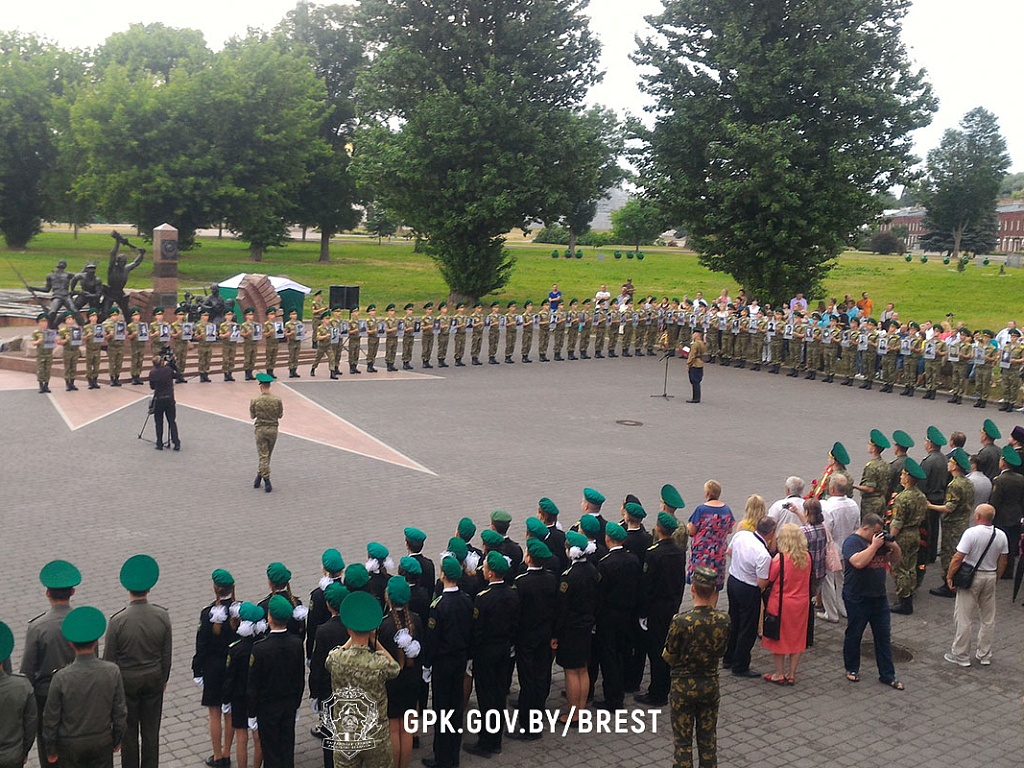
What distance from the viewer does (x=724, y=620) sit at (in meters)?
6.78

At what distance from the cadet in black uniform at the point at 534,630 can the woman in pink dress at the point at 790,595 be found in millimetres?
2158

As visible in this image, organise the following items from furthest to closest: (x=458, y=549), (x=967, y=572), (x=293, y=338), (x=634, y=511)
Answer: (x=293, y=338) < (x=967, y=572) < (x=634, y=511) < (x=458, y=549)

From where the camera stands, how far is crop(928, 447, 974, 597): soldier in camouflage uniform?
11188 millimetres

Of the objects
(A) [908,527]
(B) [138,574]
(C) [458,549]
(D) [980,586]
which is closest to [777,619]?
(D) [980,586]

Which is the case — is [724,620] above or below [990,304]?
below

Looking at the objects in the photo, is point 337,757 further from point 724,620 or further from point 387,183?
point 387,183

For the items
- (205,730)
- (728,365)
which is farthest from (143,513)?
(728,365)

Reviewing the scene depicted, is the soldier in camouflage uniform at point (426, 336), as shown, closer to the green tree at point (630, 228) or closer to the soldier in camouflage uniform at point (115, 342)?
the soldier in camouflage uniform at point (115, 342)

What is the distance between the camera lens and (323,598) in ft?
24.6

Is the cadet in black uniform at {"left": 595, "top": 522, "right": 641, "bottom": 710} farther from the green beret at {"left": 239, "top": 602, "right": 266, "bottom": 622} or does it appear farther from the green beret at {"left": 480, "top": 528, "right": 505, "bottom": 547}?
the green beret at {"left": 239, "top": 602, "right": 266, "bottom": 622}

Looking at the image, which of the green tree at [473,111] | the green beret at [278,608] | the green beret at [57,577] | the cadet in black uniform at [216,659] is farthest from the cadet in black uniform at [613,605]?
the green tree at [473,111]

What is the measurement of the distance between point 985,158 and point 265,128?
58066 millimetres

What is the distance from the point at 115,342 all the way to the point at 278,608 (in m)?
15.9

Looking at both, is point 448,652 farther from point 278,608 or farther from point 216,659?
point 216,659
